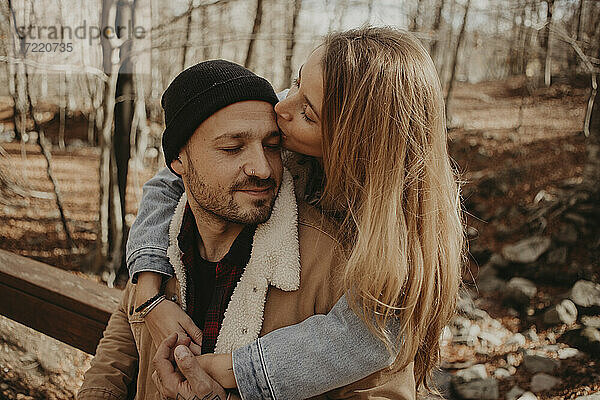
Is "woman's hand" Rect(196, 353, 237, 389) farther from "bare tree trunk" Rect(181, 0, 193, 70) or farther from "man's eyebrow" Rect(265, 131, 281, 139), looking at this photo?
"bare tree trunk" Rect(181, 0, 193, 70)

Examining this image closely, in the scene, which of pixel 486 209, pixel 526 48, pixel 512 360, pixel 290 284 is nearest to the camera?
pixel 290 284

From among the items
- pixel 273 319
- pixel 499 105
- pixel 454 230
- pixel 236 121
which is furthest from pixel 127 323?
Answer: pixel 499 105

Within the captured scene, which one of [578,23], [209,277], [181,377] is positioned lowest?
[181,377]

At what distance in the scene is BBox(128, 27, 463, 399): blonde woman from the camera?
1.29 m

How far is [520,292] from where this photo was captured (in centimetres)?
586

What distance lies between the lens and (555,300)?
5672 millimetres

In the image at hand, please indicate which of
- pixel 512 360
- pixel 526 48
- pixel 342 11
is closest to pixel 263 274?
pixel 512 360

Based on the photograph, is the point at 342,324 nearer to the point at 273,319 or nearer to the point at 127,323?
the point at 273,319

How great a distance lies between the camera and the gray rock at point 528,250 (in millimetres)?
6477

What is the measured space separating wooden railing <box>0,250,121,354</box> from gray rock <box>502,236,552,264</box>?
5.41m

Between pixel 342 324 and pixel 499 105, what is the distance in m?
8.45

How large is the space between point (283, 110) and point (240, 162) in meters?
0.17

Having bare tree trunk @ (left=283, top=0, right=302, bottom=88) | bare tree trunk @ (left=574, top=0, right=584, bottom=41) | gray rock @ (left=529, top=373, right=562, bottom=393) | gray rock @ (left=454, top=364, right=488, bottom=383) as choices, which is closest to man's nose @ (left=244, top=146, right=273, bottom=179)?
gray rock @ (left=454, top=364, right=488, bottom=383)

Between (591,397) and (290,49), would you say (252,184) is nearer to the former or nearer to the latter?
(591,397)
